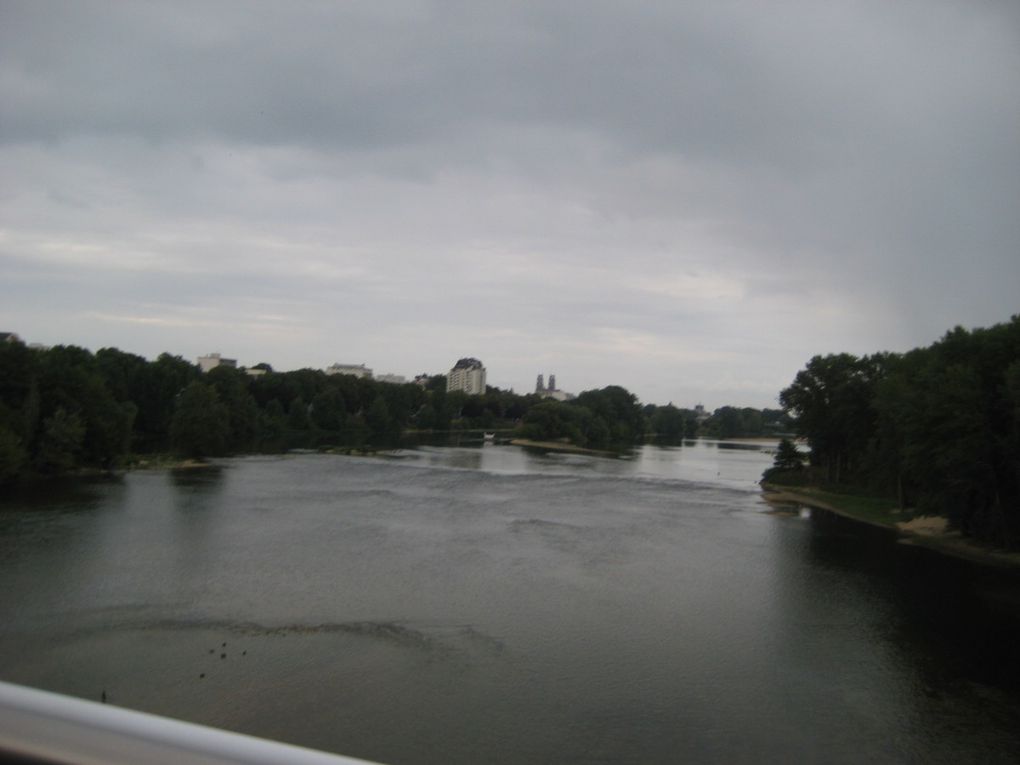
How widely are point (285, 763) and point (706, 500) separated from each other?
33738 millimetres

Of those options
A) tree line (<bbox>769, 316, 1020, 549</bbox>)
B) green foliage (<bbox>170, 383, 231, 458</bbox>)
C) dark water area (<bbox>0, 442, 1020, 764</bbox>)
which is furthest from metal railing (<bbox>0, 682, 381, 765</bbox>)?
green foliage (<bbox>170, 383, 231, 458</bbox>)

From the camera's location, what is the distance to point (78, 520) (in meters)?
21.2

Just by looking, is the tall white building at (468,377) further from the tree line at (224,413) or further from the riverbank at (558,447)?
the riverbank at (558,447)

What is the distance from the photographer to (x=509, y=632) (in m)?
13.4

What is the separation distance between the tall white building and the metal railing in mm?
145480

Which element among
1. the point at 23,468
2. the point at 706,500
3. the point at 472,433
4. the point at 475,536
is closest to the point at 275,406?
the point at 472,433

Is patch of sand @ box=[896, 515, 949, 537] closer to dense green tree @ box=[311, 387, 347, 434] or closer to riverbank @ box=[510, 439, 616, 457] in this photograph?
riverbank @ box=[510, 439, 616, 457]

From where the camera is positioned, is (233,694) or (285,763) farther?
(233,694)

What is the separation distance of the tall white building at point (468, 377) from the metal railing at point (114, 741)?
5728 inches

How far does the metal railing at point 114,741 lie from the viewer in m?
0.99

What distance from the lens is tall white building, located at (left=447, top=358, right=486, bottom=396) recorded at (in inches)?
5876

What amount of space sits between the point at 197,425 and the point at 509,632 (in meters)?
30.8

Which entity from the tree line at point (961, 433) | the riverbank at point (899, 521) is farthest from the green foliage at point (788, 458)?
the tree line at point (961, 433)

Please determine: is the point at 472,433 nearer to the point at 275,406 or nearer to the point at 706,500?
the point at 275,406
